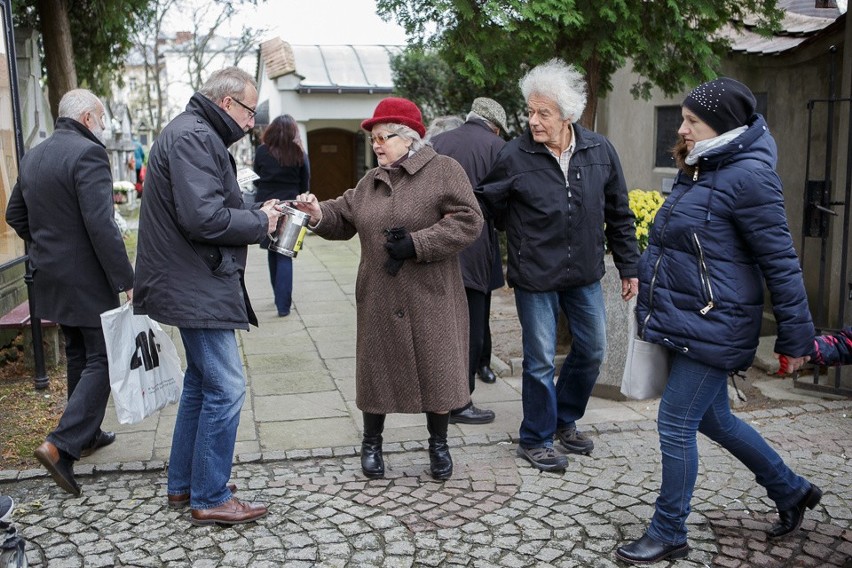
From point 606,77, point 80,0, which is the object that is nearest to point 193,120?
point 606,77

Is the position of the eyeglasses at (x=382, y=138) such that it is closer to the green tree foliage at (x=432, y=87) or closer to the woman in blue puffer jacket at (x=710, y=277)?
the woman in blue puffer jacket at (x=710, y=277)

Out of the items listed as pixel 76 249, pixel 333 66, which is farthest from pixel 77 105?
pixel 333 66

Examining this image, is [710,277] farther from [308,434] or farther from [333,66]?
[333,66]

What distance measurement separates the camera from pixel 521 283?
4.42 meters

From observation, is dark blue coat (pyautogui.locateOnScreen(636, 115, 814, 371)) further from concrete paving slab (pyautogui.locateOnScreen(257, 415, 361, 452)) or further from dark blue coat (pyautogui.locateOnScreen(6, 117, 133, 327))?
dark blue coat (pyautogui.locateOnScreen(6, 117, 133, 327))

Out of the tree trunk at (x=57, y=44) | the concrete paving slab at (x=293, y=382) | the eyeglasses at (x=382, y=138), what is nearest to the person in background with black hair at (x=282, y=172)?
the concrete paving slab at (x=293, y=382)

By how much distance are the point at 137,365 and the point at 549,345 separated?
203 cm

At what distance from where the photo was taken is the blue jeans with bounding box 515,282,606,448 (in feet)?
14.7

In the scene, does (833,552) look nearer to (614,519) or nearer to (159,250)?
(614,519)

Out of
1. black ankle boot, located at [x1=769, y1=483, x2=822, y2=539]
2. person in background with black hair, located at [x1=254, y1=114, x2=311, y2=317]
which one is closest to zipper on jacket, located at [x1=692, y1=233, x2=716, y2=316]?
black ankle boot, located at [x1=769, y1=483, x2=822, y2=539]

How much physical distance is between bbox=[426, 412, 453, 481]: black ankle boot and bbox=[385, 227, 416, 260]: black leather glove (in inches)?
33.3

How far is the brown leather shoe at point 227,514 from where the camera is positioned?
3842 mm

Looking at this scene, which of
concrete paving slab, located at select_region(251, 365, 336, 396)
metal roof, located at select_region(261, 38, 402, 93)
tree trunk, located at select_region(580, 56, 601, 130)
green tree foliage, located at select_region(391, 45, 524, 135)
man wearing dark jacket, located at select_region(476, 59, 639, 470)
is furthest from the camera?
metal roof, located at select_region(261, 38, 402, 93)

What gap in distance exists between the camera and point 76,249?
170 inches
